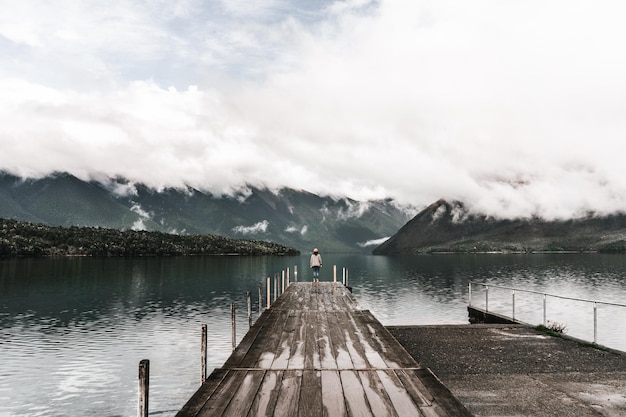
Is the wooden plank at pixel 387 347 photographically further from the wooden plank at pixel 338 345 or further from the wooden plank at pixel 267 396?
the wooden plank at pixel 267 396

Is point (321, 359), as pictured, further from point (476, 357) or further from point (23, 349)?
point (23, 349)

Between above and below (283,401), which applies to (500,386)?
below

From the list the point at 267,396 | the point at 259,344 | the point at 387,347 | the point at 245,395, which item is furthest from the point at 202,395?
the point at 387,347

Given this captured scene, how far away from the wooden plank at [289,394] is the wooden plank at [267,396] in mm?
107

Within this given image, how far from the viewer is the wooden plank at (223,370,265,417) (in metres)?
9.34

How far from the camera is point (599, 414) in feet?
39.8

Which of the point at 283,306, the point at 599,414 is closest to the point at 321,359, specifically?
the point at 599,414

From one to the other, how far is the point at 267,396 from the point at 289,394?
1.76 ft

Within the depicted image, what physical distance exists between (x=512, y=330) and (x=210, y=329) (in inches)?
1051

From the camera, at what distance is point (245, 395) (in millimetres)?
10375

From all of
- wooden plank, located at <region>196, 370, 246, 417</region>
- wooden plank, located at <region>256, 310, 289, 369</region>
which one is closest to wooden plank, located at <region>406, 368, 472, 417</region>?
wooden plank, located at <region>256, 310, 289, 369</region>

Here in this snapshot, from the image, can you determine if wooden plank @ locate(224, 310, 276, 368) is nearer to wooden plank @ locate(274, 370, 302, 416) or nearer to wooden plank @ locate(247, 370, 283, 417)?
wooden plank @ locate(247, 370, 283, 417)

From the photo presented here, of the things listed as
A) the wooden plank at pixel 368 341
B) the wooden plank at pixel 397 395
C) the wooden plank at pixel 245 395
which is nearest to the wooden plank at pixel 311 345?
the wooden plank at pixel 368 341

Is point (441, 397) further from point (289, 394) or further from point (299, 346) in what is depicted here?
point (299, 346)
